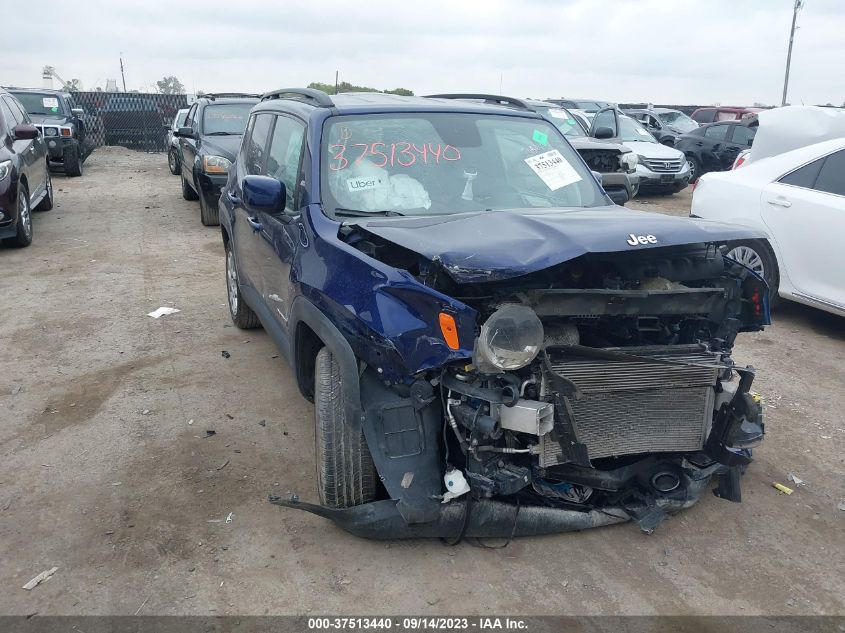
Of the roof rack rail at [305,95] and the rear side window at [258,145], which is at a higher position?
the roof rack rail at [305,95]

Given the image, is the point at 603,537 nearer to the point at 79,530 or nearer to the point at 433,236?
the point at 433,236

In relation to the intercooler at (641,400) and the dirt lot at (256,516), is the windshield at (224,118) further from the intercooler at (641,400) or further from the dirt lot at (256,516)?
the intercooler at (641,400)

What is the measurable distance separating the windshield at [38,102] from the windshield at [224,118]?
19.4ft

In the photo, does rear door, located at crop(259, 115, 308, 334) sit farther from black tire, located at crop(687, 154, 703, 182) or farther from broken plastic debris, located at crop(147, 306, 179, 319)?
black tire, located at crop(687, 154, 703, 182)

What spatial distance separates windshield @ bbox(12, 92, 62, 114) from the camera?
14766 mm

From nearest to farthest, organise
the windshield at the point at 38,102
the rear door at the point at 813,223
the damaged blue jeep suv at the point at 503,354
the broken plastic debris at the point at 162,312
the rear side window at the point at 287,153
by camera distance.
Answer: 1. the damaged blue jeep suv at the point at 503,354
2. the rear side window at the point at 287,153
3. the rear door at the point at 813,223
4. the broken plastic debris at the point at 162,312
5. the windshield at the point at 38,102

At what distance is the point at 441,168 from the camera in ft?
12.5

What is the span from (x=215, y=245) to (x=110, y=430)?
5.53 meters

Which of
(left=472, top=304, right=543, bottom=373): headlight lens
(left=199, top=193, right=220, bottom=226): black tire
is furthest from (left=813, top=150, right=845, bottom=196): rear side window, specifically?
(left=199, top=193, right=220, bottom=226): black tire

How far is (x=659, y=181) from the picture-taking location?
46.0ft

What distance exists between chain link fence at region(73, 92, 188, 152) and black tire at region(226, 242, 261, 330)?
59.8 feet

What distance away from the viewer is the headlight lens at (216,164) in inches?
371

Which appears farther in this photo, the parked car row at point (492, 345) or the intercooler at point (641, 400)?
the intercooler at point (641, 400)

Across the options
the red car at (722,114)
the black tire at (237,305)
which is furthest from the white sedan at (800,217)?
the red car at (722,114)
